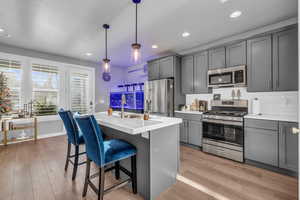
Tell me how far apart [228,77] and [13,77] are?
233 inches

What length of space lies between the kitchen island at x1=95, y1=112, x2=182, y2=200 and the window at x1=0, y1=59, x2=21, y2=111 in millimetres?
3844

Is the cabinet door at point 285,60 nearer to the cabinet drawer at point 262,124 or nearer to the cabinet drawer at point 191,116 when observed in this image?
the cabinet drawer at point 262,124

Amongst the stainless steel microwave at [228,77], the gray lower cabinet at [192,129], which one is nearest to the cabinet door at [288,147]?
the stainless steel microwave at [228,77]

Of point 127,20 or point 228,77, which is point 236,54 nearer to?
point 228,77

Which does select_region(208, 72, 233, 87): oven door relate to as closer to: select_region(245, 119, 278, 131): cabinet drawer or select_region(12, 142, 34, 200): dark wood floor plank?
select_region(245, 119, 278, 131): cabinet drawer

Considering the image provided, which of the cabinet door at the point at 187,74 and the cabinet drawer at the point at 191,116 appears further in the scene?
the cabinet door at the point at 187,74

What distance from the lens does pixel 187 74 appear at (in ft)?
12.6

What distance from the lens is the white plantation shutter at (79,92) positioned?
16.0 feet

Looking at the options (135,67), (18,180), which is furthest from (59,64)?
(18,180)

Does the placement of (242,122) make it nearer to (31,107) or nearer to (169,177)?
(169,177)

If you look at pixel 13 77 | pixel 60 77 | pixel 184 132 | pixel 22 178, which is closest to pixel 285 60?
pixel 184 132

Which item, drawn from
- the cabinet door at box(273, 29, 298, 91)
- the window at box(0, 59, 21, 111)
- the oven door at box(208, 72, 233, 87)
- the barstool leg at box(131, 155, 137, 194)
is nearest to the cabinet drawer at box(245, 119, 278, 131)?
the cabinet door at box(273, 29, 298, 91)

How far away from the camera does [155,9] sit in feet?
7.18

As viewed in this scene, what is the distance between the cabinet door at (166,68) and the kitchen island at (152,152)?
232cm
